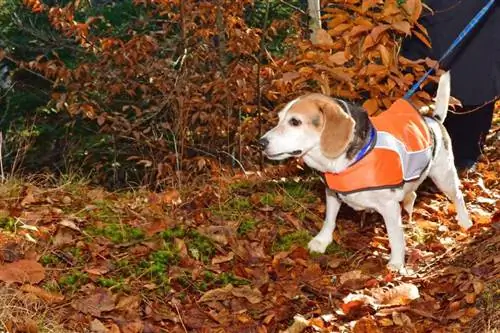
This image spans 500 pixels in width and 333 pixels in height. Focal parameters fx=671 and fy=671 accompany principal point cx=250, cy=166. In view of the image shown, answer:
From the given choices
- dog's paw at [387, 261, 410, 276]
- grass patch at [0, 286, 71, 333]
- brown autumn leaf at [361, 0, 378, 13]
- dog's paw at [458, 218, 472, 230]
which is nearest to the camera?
grass patch at [0, 286, 71, 333]

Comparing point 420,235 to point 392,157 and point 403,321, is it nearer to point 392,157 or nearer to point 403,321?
point 392,157

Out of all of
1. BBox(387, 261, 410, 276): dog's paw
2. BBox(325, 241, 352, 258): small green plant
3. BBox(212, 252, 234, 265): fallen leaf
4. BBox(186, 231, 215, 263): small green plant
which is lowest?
BBox(325, 241, 352, 258): small green plant

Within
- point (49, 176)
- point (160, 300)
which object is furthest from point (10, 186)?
point (160, 300)

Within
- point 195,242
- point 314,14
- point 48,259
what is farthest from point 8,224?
point 314,14

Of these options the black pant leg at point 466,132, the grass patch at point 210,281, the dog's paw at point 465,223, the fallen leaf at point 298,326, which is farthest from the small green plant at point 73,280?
the black pant leg at point 466,132

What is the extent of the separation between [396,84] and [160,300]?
8.30ft

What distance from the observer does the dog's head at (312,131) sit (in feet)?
13.3

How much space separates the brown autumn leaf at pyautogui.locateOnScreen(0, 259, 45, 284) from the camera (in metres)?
3.41

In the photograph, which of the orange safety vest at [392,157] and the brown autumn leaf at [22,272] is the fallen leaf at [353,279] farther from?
the brown autumn leaf at [22,272]

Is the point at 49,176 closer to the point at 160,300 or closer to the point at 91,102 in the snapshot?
the point at 91,102

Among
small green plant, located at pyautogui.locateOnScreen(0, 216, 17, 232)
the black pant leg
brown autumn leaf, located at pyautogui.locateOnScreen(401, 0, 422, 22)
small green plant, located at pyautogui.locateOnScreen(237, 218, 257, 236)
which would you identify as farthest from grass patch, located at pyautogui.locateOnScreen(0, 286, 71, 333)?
the black pant leg

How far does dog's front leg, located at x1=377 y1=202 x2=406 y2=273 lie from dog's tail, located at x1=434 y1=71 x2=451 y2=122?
1149 millimetres

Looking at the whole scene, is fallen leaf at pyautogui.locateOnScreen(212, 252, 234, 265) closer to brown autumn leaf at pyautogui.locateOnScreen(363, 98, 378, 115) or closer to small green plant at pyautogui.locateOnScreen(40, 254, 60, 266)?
small green plant at pyautogui.locateOnScreen(40, 254, 60, 266)

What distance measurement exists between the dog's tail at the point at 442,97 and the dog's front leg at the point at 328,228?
1.15 meters
